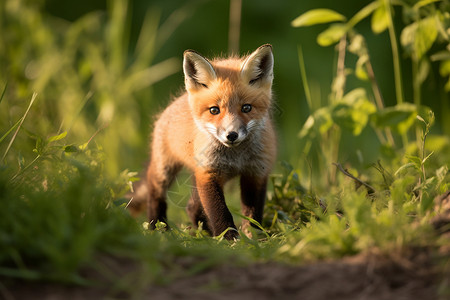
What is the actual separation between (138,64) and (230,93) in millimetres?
3049

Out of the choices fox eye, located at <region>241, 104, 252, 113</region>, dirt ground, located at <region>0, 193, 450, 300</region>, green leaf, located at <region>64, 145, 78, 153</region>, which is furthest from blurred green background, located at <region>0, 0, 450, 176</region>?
dirt ground, located at <region>0, 193, 450, 300</region>

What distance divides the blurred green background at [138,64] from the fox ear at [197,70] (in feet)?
3.04

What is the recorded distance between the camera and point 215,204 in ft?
11.3

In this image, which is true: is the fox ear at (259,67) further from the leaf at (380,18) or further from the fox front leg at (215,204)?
the leaf at (380,18)

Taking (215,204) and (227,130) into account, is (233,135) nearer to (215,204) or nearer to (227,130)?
(227,130)

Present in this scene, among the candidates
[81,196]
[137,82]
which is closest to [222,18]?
[137,82]

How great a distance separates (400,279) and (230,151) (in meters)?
1.81

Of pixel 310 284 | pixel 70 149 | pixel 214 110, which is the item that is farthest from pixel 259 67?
pixel 310 284

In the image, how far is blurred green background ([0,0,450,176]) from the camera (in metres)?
5.58

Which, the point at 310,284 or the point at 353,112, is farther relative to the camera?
the point at 353,112

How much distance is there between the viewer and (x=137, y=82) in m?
6.25

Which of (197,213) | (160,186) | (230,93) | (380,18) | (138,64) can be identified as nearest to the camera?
(230,93)

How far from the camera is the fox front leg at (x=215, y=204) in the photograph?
3383 millimetres

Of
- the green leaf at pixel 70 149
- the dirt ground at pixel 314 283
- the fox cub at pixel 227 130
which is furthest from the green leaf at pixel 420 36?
the green leaf at pixel 70 149
